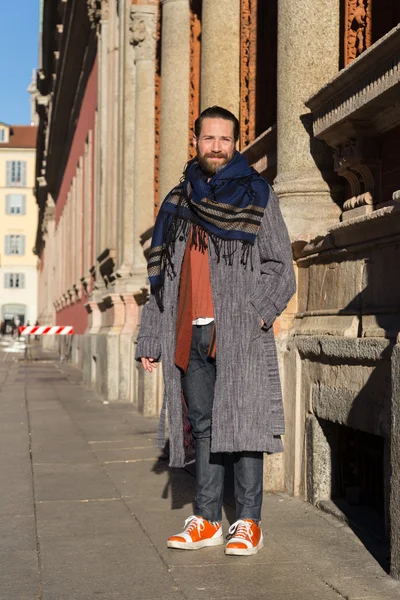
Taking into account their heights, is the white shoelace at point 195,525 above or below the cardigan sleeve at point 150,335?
below

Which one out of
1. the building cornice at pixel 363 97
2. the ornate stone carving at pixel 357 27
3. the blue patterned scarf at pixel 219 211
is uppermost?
the ornate stone carving at pixel 357 27

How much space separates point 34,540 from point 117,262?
10.2 meters

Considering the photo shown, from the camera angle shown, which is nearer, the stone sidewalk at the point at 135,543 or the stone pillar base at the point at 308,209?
the stone sidewalk at the point at 135,543

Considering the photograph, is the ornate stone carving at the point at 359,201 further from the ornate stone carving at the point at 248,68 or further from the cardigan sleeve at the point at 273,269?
the ornate stone carving at the point at 248,68

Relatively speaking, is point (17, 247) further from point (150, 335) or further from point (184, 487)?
point (150, 335)

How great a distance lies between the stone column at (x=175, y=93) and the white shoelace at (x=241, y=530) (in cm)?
646

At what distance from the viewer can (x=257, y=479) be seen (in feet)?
15.0

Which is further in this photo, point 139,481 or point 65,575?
point 139,481

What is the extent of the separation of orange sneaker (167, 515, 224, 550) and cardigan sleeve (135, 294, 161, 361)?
2.38ft

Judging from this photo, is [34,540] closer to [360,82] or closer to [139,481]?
[139,481]

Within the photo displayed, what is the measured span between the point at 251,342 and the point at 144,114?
915 centimetres

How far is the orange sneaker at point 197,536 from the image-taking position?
14.9ft

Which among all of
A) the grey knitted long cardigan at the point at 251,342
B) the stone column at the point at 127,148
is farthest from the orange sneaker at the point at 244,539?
the stone column at the point at 127,148

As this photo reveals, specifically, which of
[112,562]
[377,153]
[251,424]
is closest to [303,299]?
[377,153]
